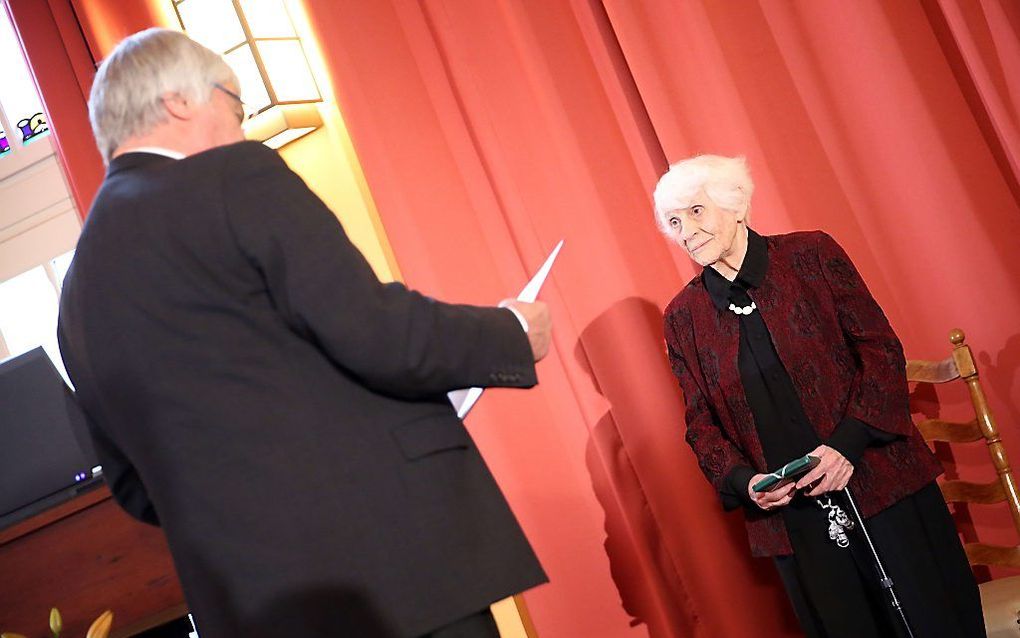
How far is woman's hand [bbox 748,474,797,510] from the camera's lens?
2.17 metres

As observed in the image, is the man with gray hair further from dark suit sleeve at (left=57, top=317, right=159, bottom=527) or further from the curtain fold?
the curtain fold

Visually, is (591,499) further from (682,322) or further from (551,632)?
(682,322)

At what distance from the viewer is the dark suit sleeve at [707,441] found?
2.32 m

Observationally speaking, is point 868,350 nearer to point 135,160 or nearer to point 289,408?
point 289,408

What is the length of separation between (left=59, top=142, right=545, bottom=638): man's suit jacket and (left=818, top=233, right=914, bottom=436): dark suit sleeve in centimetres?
111

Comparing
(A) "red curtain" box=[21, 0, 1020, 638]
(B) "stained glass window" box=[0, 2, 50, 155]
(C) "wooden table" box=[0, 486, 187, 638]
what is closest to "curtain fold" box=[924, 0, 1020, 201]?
(A) "red curtain" box=[21, 0, 1020, 638]

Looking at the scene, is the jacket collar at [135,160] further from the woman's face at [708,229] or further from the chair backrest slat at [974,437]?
the chair backrest slat at [974,437]

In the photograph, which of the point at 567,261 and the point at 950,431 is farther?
the point at 567,261

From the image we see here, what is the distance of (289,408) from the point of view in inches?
50.3

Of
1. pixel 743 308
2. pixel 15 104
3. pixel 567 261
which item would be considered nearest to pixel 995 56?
pixel 743 308

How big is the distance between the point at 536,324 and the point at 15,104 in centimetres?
365

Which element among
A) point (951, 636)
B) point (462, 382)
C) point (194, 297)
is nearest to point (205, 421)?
point (194, 297)

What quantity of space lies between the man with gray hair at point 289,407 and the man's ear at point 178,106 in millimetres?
113

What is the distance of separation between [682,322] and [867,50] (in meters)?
0.81
